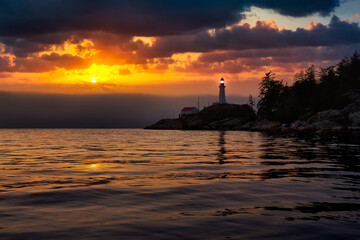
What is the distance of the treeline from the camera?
117 m

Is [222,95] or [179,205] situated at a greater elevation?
[222,95]

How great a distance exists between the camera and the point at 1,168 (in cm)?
1781

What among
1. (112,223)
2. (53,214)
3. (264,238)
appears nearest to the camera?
(264,238)

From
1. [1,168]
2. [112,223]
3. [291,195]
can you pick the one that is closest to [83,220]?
[112,223]

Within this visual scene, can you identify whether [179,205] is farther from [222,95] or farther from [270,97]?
[222,95]

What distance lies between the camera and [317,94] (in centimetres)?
12419

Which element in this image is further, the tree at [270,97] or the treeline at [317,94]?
the tree at [270,97]

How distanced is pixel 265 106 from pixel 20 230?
15541 cm

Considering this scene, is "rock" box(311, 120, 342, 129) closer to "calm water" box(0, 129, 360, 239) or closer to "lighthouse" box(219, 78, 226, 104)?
"calm water" box(0, 129, 360, 239)

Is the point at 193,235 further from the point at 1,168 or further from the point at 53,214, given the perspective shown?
the point at 1,168

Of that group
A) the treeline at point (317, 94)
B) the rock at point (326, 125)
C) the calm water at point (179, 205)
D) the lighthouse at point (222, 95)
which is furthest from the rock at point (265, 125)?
the calm water at point (179, 205)

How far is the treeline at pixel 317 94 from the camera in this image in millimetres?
117250

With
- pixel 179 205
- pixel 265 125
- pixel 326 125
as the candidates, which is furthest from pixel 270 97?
pixel 179 205

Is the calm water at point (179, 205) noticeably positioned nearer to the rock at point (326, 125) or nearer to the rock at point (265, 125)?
the rock at point (326, 125)
